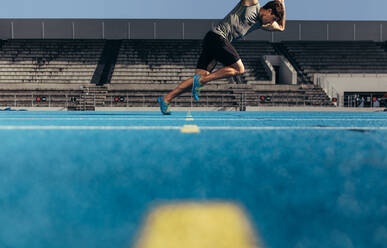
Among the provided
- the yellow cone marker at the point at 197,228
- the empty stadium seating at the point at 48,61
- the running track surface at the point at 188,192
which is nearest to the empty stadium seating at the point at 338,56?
the empty stadium seating at the point at 48,61

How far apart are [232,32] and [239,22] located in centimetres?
13

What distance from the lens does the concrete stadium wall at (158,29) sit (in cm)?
2205

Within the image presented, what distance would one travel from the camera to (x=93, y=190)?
27.4 inches

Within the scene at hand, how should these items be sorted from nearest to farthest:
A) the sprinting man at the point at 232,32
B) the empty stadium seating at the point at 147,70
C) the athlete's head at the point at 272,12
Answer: the athlete's head at the point at 272,12, the sprinting man at the point at 232,32, the empty stadium seating at the point at 147,70

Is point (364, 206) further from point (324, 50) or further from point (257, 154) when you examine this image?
point (324, 50)

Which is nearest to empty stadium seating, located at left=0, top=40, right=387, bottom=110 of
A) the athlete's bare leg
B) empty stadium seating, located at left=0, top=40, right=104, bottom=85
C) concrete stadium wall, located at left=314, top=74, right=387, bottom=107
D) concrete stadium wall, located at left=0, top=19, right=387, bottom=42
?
empty stadium seating, located at left=0, top=40, right=104, bottom=85

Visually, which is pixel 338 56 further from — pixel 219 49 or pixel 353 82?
pixel 219 49

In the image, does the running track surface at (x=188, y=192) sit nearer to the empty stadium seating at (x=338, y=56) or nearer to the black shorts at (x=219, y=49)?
the black shorts at (x=219, y=49)

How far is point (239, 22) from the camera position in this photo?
3586mm

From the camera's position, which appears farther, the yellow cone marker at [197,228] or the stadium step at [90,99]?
the stadium step at [90,99]

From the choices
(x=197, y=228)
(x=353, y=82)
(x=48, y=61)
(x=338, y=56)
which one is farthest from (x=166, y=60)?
(x=197, y=228)

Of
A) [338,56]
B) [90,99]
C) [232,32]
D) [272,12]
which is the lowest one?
[90,99]

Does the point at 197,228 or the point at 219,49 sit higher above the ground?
the point at 219,49

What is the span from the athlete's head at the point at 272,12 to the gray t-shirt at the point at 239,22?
0.06 meters
